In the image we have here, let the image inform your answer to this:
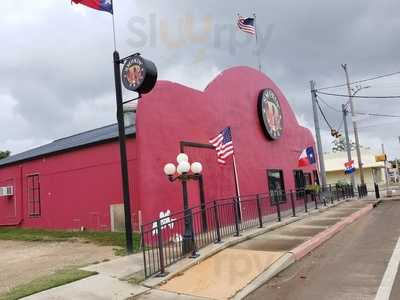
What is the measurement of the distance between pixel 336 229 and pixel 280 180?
381 inches

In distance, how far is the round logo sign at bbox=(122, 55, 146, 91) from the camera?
1113 cm

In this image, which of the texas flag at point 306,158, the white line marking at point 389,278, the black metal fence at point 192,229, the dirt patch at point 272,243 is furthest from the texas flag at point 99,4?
the texas flag at point 306,158

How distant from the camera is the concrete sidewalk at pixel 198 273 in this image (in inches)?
282

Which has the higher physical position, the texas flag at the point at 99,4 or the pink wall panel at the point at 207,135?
the texas flag at the point at 99,4

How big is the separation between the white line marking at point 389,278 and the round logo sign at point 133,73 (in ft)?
24.2

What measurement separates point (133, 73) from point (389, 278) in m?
7.97

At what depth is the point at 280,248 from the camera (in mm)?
9938

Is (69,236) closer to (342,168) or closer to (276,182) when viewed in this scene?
(276,182)

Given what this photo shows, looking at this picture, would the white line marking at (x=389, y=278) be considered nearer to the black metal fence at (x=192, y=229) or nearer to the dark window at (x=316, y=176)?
the black metal fence at (x=192, y=229)

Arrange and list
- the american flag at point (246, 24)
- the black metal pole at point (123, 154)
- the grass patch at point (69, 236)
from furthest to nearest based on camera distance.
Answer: the american flag at point (246, 24) < the grass patch at point (69, 236) < the black metal pole at point (123, 154)

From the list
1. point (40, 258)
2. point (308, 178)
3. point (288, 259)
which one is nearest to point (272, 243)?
point (288, 259)

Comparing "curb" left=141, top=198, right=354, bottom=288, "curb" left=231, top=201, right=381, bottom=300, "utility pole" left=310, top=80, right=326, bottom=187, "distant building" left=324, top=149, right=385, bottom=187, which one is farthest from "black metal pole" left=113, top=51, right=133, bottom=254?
"distant building" left=324, top=149, right=385, bottom=187

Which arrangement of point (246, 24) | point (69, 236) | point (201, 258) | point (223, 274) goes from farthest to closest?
point (246, 24), point (69, 236), point (201, 258), point (223, 274)

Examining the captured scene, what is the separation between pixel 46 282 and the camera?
7.82 m
